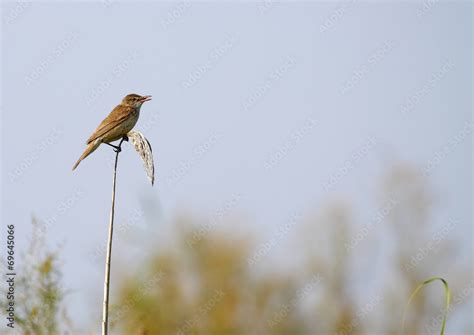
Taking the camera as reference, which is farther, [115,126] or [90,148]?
[115,126]

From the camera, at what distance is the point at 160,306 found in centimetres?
1388

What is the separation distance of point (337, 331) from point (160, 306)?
423cm

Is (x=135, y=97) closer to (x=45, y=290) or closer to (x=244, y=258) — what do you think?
(x=45, y=290)

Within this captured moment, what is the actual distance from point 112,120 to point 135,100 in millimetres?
678

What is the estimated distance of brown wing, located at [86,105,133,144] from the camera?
685 centimetres

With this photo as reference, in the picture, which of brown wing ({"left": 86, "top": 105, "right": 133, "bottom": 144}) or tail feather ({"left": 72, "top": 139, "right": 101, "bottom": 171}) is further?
brown wing ({"left": 86, "top": 105, "right": 133, "bottom": 144})

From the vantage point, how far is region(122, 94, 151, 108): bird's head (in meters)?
7.50

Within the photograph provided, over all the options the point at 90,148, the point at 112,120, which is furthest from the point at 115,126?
the point at 90,148

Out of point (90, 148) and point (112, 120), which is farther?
point (112, 120)

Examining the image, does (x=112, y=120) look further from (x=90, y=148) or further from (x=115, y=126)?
(x=90, y=148)

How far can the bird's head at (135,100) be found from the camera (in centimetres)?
750

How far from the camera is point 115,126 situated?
695cm

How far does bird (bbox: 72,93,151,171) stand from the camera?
683 cm

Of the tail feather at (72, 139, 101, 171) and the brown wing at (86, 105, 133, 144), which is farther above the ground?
the brown wing at (86, 105, 133, 144)
